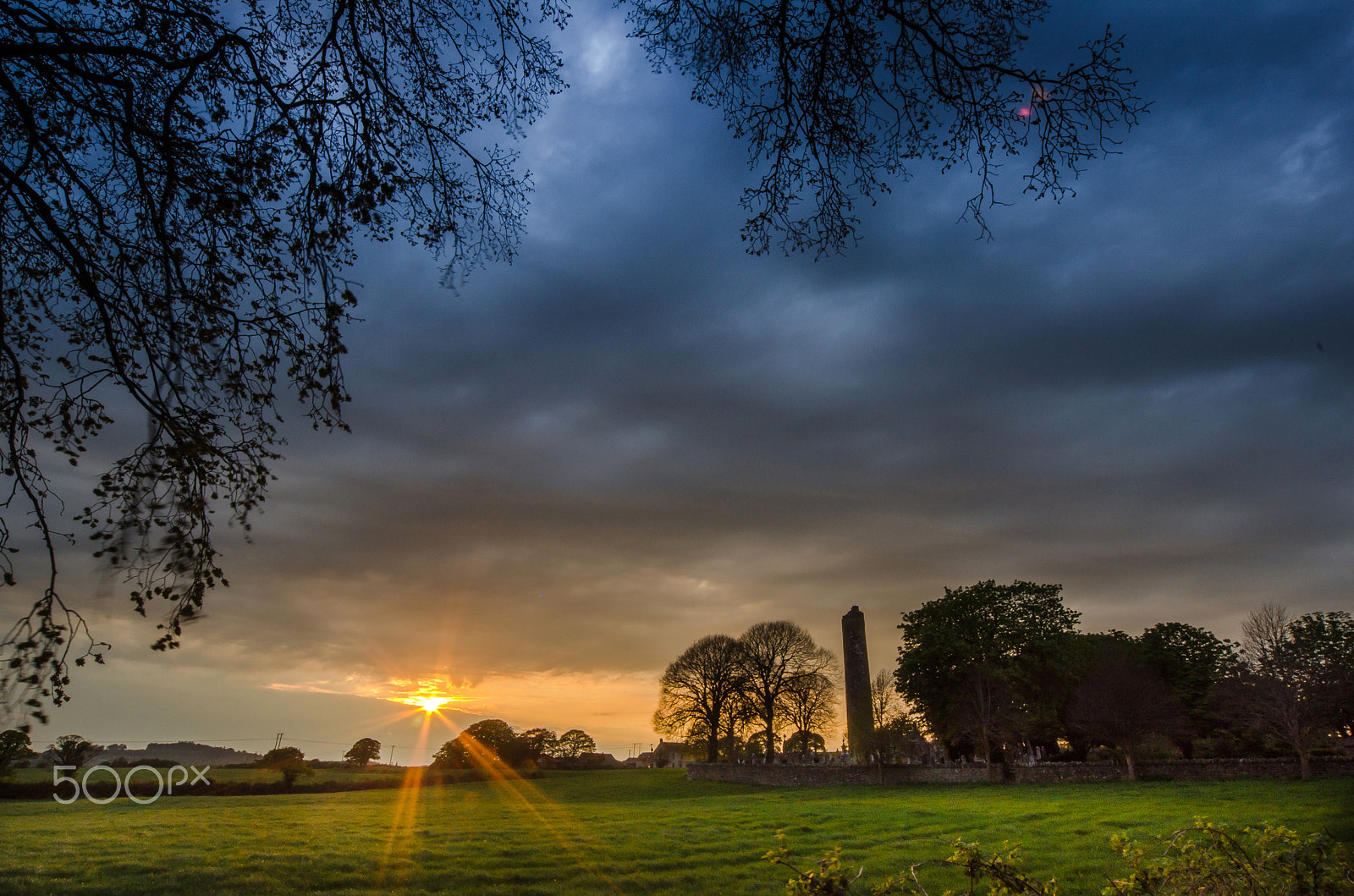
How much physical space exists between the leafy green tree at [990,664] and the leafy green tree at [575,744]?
4123cm

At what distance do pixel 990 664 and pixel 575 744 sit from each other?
160 feet

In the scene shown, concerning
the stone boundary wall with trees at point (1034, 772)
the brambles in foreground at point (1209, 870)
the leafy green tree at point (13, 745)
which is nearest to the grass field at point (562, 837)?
the brambles in foreground at point (1209, 870)

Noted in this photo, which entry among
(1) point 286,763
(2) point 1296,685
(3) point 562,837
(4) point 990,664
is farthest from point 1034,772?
(1) point 286,763

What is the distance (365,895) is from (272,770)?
28852mm

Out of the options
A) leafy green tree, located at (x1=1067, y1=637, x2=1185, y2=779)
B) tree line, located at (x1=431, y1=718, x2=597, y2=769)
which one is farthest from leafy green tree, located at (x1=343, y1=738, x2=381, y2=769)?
leafy green tree, located at (x1=1067, y1=637, x2=1185, y2=779)

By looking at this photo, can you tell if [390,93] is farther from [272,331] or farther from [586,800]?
[586,800]

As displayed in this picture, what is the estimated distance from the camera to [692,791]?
130 feet

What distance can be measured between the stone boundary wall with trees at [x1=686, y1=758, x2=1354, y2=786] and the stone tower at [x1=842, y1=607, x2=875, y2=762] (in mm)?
14192

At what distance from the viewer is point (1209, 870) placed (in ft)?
12.5

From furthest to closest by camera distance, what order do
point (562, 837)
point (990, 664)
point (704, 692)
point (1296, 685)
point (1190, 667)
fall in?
point (704, 692), point (1190, 667), point (990, 664), point (1296, 685), point (562, 837)

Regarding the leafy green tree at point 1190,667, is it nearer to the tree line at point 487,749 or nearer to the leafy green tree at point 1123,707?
the leafy green tree at point 1123,707

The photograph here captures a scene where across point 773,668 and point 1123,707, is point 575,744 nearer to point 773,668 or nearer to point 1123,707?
point 773,668

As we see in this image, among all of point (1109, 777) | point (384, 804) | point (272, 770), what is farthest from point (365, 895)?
point (1109, 777)

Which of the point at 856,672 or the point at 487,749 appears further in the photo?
the point at 856,672
